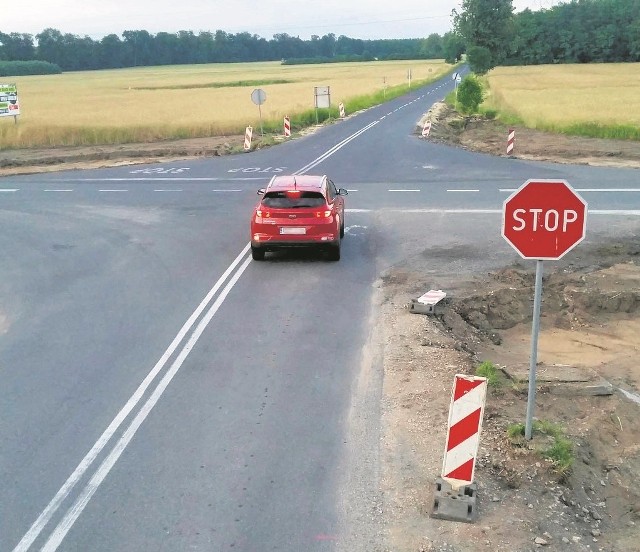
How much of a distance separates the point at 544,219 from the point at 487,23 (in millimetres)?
75891

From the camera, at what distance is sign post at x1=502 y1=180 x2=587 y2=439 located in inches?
268

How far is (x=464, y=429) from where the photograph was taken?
6.75m

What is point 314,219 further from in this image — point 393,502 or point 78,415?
point 393,502

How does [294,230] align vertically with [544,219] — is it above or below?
below

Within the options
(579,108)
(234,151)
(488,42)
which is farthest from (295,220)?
(488,42)

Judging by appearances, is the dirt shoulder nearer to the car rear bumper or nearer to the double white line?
the car rear bumper

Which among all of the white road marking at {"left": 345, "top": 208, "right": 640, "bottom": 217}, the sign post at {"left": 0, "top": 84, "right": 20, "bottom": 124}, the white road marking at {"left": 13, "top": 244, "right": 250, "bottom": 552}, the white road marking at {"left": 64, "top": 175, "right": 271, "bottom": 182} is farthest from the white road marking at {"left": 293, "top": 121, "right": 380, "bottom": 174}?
the sign post at {"left": 0, "top": 84, "right": 20, "bottom": 124}

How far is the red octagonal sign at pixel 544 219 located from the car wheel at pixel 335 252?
26.9ft

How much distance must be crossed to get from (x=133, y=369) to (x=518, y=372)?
15.8ft

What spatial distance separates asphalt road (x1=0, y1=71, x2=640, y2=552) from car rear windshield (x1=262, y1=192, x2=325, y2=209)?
1.17m

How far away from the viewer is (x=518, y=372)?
31.7 feet

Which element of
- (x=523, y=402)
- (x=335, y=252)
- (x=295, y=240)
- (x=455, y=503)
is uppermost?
(x=455, y=503)

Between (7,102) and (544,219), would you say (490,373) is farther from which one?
(7,102)

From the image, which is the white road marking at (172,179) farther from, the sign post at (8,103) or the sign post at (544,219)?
the sign post at (544,219)
